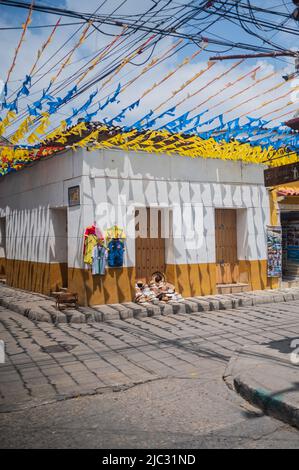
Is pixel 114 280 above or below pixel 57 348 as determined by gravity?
above

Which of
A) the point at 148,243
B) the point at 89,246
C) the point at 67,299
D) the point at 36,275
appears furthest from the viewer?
the point at 36,275

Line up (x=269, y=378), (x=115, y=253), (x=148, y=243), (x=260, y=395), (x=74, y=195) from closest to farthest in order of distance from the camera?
(x=260, y=395) → (x=269, y=378) → (x=115, y=253) → (x=74, y=195) → (x=148, y=243)

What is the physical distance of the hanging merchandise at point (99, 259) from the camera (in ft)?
36.0

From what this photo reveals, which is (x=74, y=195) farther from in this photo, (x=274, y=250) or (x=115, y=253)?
(x=274, y=250)

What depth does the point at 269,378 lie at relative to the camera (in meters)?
5.34

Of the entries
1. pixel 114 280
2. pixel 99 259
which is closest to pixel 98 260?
pixel 99 259

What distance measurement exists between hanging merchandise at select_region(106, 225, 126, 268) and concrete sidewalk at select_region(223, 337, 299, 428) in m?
5.09

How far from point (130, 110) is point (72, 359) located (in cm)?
491

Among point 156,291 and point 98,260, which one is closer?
point 98,260

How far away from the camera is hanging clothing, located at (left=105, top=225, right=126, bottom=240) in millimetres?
11328

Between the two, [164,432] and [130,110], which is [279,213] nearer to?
[130,110]

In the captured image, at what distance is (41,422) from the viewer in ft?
14.3

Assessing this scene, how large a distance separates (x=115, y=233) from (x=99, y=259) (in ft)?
2.90

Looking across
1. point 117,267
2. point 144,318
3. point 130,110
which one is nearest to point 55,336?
point 144,318
